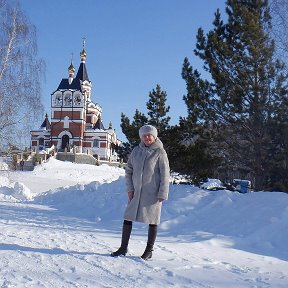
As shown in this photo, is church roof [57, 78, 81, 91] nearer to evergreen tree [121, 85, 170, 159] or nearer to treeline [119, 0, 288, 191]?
evergreen tree [121, 85, 170, 159]

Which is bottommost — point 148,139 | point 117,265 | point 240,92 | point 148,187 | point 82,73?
point 117,265

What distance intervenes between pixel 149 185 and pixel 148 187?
28 mm

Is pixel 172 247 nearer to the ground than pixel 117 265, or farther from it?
nearer to the ground

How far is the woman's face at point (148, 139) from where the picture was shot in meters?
5.38

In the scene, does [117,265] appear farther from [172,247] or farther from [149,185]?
[172,247]

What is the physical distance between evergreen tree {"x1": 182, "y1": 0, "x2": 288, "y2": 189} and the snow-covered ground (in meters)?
2.64

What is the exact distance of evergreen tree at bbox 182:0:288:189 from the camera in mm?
12570

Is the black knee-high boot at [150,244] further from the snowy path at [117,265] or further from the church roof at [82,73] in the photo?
the church roof at [82,73]

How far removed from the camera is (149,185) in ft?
17.4

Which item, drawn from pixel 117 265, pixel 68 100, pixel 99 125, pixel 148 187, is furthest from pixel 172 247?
pixel 99 125

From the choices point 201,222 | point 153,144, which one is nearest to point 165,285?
point 153,144

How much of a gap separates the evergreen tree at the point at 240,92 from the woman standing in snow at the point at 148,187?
799cm

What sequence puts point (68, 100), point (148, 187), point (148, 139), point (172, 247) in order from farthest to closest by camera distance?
point (68, 100) < point (172, 247) < point (148, 139) < point (148, 187)

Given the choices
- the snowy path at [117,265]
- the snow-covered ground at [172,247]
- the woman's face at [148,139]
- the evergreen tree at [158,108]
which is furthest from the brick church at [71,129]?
the woman's face at [148,139]
